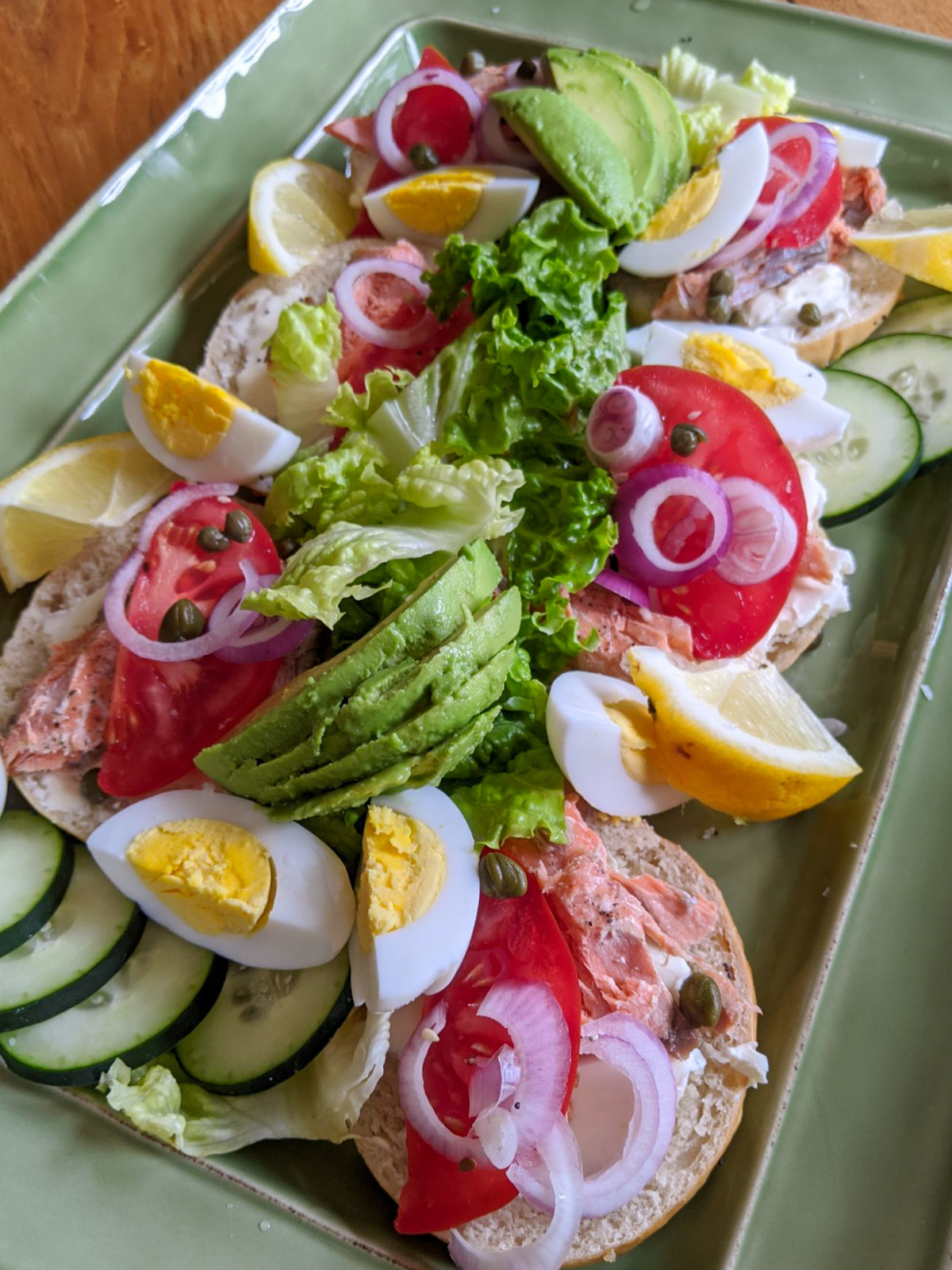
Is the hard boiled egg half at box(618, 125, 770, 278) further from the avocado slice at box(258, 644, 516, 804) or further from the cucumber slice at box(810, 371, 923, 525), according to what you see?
the avocado slice at box(258, 644, 516, 804)

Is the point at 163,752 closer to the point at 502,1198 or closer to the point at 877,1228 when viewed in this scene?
the point at 502,1198

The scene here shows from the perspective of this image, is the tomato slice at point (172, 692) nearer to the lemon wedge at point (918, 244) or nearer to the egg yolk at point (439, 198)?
the egg yolk at point (439, 198)

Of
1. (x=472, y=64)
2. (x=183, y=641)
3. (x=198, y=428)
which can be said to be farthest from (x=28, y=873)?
(x=472, y=64)

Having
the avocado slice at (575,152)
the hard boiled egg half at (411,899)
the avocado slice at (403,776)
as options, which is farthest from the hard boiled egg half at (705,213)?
the hard boiled egg half at (411,899)

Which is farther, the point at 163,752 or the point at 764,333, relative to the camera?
the point at 764,333

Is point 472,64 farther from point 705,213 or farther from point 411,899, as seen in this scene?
point 411,899

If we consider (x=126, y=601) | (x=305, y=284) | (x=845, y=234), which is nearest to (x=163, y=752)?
(x=126, y=601)

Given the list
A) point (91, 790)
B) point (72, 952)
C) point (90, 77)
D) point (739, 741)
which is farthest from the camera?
point (90, 77)
